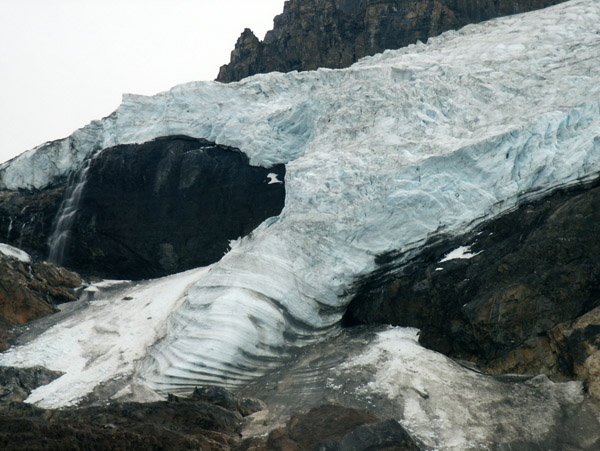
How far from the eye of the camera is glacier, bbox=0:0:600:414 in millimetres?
12461

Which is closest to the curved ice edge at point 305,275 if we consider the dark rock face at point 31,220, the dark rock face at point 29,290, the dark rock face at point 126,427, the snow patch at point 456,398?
the dark rock face at point 126,427

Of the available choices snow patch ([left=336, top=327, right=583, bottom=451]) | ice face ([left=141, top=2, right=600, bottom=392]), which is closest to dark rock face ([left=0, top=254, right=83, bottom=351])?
ice face ([left=141, top=2, right=600, bottom=392])

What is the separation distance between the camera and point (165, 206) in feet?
65.7

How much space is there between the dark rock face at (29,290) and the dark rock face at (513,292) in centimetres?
902

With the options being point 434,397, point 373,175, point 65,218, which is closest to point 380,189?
point 373,175

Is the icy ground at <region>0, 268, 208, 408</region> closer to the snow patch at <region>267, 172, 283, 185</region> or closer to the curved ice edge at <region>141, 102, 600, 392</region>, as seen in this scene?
the curved ice edge at <region>141, 102, 600, 392</region>

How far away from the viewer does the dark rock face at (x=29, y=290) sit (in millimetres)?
15906

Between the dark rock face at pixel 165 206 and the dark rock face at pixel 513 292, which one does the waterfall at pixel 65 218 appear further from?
the dark rock face at pixel 513 292

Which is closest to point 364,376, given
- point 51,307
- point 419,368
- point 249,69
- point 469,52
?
point 419,368

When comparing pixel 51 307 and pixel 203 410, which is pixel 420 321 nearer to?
pixel 203 410

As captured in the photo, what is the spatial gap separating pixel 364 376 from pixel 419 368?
101 centimetres

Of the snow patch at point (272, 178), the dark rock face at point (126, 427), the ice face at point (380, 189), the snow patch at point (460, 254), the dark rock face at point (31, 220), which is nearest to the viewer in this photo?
the dark rock face at point (126, 427)

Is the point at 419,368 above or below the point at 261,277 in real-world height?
below

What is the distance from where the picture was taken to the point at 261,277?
43.5ft
